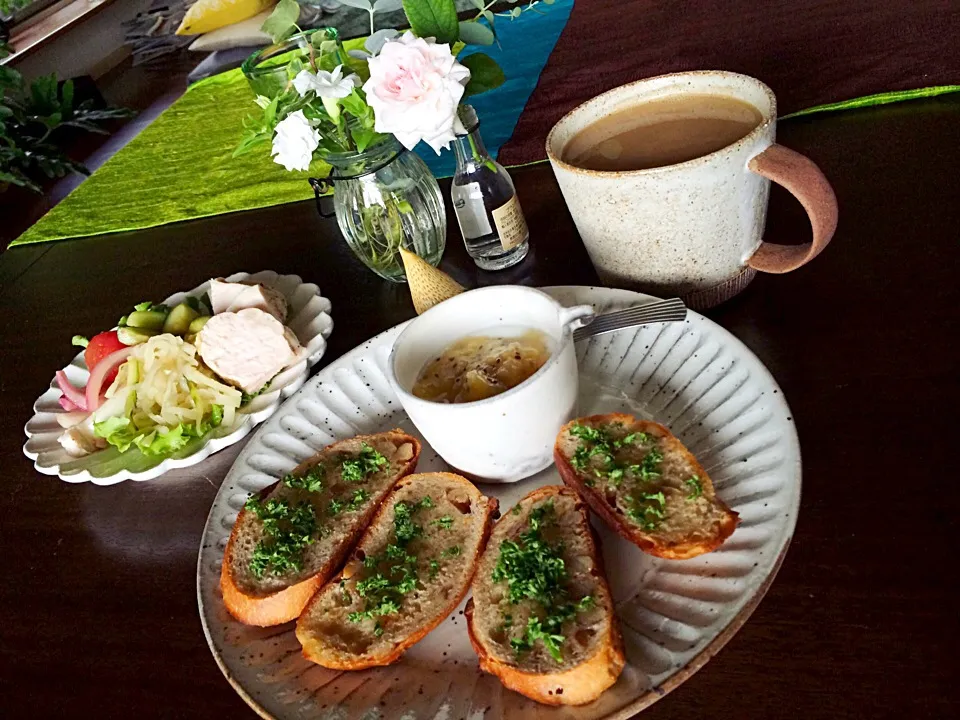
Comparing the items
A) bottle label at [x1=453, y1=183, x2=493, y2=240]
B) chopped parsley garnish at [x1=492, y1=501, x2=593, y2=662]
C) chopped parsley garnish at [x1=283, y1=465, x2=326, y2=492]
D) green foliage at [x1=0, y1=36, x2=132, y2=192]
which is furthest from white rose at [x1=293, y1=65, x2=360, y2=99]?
green foliage at [x1=0, y1=36, x2=132, y2=192]

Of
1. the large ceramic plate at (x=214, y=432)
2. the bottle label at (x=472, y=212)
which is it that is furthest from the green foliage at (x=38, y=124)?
the bottle label at (x=472, y=212)

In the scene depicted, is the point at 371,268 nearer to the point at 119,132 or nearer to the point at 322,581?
the point at 322,581

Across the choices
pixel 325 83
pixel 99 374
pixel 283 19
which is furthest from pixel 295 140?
pixel 99 374

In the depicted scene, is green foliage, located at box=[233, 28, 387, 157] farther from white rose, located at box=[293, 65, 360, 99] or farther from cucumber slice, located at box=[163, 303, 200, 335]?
cucumber slice, located at box=[163, 303, 200, 335]

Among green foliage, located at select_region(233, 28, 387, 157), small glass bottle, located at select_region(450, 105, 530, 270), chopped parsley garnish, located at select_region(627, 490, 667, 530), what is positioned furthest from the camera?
small glass bottle, located at select_region(450, 105, 530, 270)

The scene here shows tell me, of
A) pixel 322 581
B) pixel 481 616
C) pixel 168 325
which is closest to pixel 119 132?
pixel 168 325

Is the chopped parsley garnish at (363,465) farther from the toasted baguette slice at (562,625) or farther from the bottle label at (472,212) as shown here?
the bottle label at (472,212)
